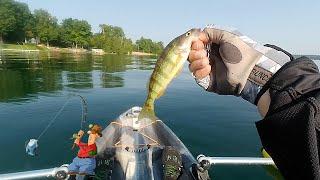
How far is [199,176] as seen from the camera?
828 cm

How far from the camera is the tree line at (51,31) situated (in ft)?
385

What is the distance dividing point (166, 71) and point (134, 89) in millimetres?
30574

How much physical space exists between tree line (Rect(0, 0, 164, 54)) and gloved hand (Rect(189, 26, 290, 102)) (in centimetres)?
12477

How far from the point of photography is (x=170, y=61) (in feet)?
11.0

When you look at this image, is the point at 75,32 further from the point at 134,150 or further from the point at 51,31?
the point at 134,150

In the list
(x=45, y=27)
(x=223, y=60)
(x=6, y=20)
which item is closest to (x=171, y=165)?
(x=223, y=60)

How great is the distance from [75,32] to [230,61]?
476 feet

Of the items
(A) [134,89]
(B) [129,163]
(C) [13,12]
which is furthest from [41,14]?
(B) [129,163]

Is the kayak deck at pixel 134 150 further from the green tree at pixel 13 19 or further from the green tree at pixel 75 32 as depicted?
the green tree at pixel 75 32

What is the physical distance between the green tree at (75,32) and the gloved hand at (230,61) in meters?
141

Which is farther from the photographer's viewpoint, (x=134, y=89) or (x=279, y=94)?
(x=134, y=89)

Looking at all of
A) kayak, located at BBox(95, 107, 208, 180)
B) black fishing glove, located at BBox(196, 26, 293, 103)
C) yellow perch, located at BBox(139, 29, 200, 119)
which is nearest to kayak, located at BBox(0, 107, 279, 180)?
kayak, located at BBox(95, 107, 208, 180)

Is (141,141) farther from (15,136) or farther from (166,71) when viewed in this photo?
(15,136)

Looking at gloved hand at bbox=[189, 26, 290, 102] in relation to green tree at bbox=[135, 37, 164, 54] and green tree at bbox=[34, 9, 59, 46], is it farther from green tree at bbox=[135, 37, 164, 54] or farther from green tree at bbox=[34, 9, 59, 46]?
green tree at bbox=[135, 37, 164, 54]
